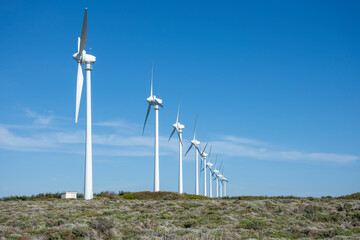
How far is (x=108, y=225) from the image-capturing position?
83.2 feet

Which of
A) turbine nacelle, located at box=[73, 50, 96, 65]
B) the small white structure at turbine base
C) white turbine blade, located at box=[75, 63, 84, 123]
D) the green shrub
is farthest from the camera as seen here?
turbine nacelle, located at box=[73, 50, 96, 65]

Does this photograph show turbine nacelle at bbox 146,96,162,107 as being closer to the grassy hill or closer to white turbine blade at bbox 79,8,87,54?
white turbine blade at bbox 79,8,87,54

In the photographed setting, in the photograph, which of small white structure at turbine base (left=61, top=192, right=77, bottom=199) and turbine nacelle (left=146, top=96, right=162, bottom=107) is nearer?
small white structure at turbine base (left=61, top=192, right=77, bottom=199)

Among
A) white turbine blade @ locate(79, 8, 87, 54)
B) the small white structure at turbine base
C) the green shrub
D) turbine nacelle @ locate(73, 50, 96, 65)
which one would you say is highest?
white turbine blade @ locate(79, 8, 87, 54)

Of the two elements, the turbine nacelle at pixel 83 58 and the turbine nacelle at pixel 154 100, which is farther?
the turbine nacelle at pixel 154 100

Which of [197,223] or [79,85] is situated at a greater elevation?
[79,85]

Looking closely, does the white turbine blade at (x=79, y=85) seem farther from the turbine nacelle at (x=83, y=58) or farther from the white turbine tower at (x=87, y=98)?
the turbine nacelle at (x=83, y=58)

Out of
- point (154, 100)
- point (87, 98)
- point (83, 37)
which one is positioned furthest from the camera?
point (154, 100)

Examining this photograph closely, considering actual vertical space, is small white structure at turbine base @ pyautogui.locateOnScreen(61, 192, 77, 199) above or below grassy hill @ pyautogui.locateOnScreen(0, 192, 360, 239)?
above

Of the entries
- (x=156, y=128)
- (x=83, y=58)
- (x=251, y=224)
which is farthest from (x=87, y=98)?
(x=251, y=224)

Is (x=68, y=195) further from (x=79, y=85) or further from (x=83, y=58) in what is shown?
(x=83, y=58)

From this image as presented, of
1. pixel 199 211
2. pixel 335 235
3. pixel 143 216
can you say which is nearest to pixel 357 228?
pixel 335 235

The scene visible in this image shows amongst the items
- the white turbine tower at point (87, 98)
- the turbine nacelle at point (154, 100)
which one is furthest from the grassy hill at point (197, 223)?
the turbine nacelle at point (154, 100)

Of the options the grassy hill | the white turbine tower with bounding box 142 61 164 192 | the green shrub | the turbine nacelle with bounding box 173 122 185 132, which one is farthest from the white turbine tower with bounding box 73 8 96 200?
the turbine nacelle with bounding box 173 122 185 132
